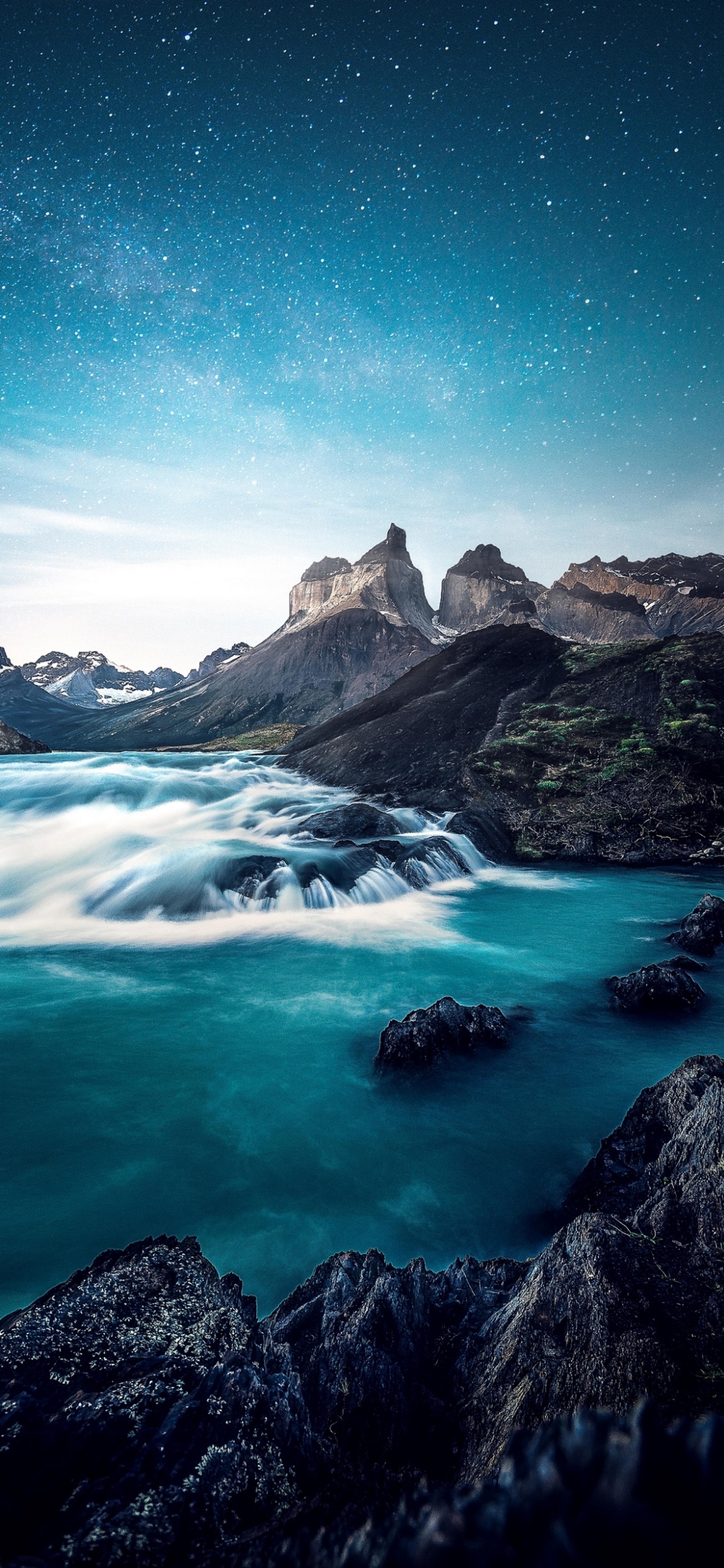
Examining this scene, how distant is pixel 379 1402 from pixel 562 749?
22785mm

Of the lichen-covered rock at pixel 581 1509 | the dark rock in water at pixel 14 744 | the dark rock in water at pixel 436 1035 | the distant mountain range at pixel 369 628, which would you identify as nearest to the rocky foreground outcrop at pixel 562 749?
the dark rock in water at pixel 436 1035

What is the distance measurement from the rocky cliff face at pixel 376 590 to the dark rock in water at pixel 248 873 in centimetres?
12095

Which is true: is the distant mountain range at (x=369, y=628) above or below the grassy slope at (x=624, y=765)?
above

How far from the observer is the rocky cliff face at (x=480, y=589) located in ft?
488

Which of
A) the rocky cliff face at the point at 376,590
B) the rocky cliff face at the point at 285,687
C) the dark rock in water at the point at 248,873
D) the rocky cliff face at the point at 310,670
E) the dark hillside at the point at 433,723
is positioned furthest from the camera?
the rocky cliff face at the point at 376,590

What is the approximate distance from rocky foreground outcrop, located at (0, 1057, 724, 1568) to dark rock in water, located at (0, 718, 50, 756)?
68.6 metres

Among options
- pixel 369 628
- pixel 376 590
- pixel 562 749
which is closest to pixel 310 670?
pixel 369 628

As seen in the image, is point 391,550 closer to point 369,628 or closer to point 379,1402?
point 369,628

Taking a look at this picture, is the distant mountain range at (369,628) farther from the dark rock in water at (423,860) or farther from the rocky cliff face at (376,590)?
the dark rock in water at (423,860)

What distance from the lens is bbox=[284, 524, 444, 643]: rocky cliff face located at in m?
137

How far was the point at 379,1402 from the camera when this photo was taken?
3105mm

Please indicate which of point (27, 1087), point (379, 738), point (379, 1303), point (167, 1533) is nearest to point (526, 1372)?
point (379, 1303)

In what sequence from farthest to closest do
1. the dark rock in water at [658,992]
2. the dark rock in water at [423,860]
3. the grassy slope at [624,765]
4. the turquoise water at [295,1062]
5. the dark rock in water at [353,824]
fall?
1. the dark rock in water at [353,824]
2. the grassy slope at [624,765]
3. the dark rock in water at [423,860]
4. the dark rock in water at [658,992]
5. the turquoise water at [295,1062]

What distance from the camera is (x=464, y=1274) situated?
13.9ft
